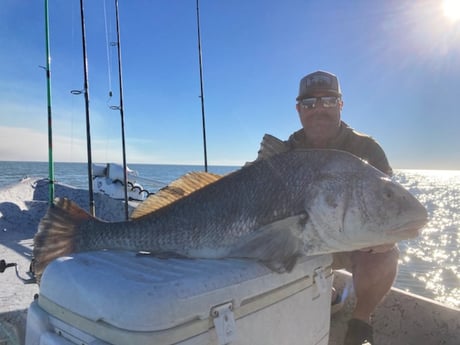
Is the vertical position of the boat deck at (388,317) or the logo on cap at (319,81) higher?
the logo on cap at (319,81)

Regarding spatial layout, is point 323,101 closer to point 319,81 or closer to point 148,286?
point 319,81

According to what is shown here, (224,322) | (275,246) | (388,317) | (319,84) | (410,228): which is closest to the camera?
(224,322)

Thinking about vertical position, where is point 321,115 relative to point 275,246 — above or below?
above

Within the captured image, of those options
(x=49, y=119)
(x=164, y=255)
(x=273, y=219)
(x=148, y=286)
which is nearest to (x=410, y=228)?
(x=273, y=219)

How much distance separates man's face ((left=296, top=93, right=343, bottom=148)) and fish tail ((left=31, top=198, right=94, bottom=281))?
6.63 feet

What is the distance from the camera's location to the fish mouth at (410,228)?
210 cm

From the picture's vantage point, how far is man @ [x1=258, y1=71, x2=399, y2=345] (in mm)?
2828

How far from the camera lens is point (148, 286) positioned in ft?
4.71

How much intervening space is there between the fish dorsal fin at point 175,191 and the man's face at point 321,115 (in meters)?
1.21

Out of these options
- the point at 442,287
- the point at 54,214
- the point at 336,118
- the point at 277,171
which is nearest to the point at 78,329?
the point at 54,214

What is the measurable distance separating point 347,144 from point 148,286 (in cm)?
241

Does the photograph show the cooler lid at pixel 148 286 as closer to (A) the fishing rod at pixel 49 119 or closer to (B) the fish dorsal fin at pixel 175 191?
(B) the fish dorsal fin at pixel 175 191

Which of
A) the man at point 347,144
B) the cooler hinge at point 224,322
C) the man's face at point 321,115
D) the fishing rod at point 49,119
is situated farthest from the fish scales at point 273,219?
the fishing rod at point 49,119

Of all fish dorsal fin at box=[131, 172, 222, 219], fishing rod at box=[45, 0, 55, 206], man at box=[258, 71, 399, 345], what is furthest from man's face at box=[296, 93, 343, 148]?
fishing rod at box=[45, 0, 55, 206]
